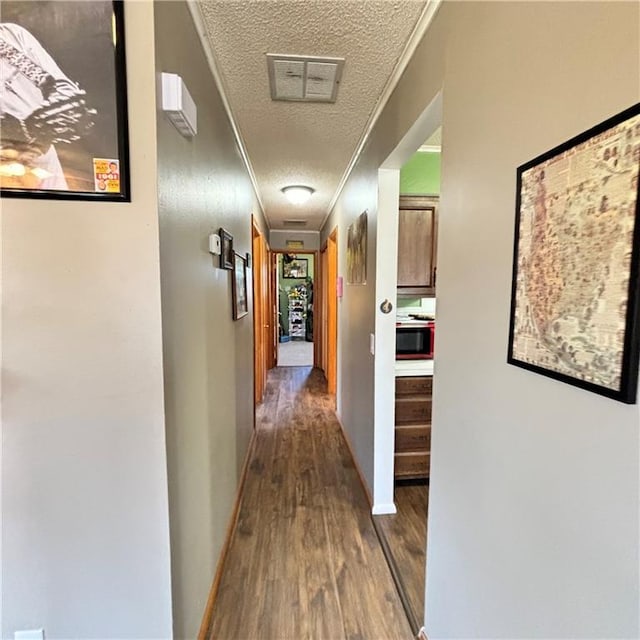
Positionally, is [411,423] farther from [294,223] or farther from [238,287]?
[294,223]

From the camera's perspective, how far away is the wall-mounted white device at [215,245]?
1.57 metres

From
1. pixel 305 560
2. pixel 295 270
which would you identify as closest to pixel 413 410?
pixel 305 560

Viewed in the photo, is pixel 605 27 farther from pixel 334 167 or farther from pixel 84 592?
pixel 334 167

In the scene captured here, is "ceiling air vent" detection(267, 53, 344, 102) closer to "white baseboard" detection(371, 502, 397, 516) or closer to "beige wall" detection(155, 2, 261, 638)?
"beige wall" detection(155, 2, 261, 638)

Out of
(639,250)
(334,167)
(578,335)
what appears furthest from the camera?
(334,167)

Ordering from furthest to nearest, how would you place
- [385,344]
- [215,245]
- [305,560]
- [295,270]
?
[295,270]
[385,344]
[305,560]
[215,245]

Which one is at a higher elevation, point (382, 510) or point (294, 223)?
point (294, 223)

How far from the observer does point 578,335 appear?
663mm

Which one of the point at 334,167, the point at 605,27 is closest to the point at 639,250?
the point at 605,27

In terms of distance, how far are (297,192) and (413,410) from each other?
7.88ft

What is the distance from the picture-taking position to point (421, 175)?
2807 millimetres

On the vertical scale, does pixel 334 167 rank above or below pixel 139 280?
above

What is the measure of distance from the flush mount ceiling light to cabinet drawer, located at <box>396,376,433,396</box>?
2.17m

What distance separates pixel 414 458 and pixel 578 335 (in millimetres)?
2119
